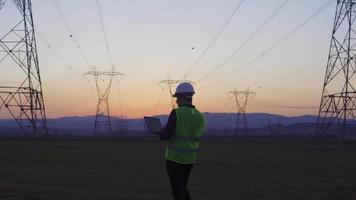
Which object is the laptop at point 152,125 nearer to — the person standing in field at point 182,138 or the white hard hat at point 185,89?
the person standing in field at point 182,138

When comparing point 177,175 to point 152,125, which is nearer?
point 177,175

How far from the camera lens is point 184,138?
8430mm

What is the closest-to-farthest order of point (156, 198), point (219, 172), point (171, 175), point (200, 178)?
1. point (171, 175)
2. point (156, 198)
3. point (200, 178)
4. point (219, 172)

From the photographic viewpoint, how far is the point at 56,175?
19.1 meters

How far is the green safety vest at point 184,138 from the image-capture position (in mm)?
8367

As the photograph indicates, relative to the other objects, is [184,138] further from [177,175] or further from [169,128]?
[177,175]

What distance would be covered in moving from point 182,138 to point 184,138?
0.09 ft

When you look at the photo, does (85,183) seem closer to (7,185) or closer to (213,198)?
(7,185)

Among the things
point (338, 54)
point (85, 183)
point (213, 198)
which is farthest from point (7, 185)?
point (338, 54)

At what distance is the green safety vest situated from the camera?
27.5 ft

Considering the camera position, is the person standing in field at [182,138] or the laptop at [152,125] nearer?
the person standing in field at [182,138]

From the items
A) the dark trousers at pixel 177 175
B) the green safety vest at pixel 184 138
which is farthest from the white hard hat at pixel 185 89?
A: the dark trousers at pixel 177 175

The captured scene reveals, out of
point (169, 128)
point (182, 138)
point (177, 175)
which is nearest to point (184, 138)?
point (182, 138)

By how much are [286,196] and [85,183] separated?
5210mm
